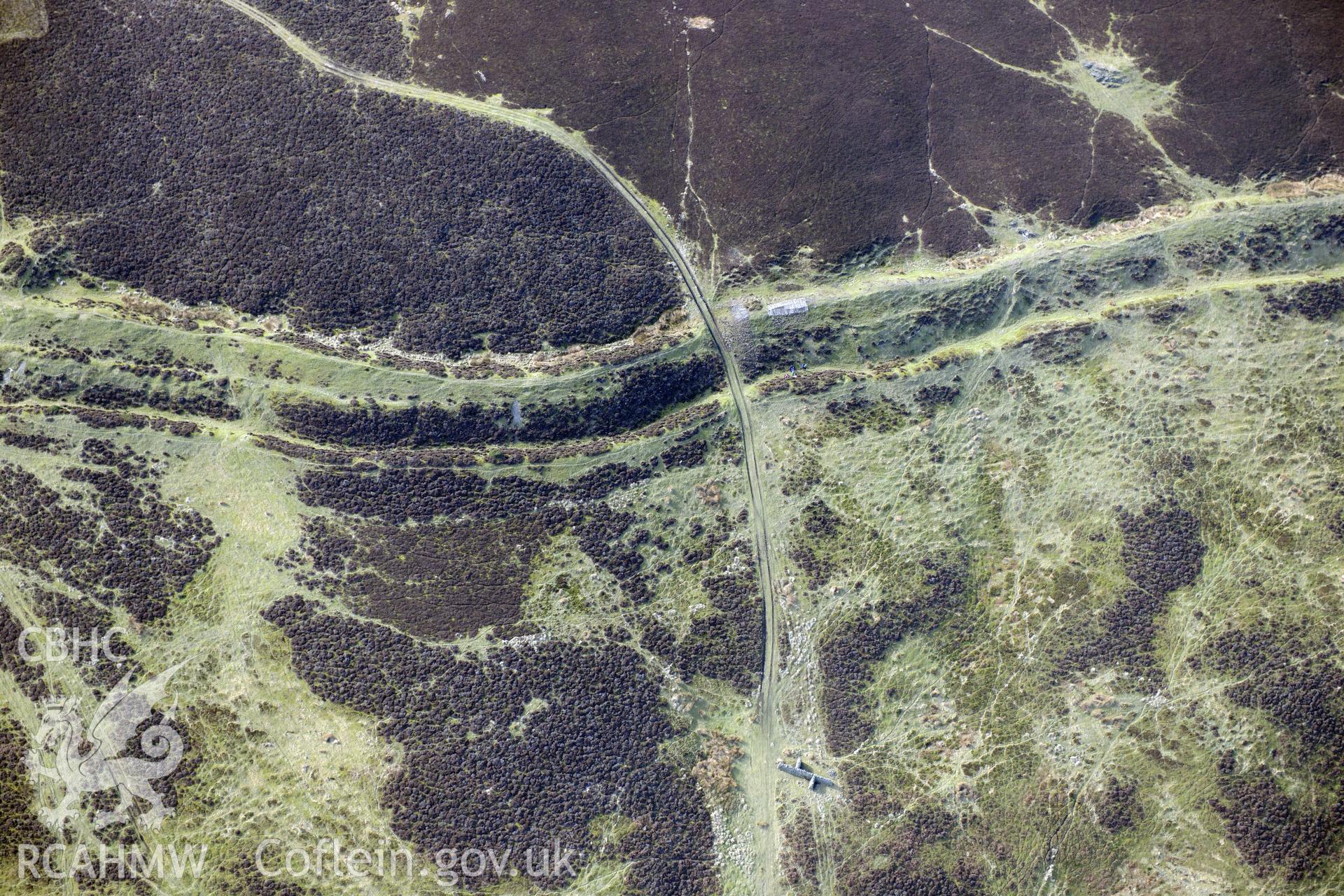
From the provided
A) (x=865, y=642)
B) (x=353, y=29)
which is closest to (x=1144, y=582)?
(x=865, y=642)

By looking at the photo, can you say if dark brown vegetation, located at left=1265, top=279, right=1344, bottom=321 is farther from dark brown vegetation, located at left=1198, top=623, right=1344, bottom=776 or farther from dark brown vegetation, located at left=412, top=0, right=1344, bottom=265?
dark brown vegetation, located at left=1198, top=623, right=1344, bottom=776

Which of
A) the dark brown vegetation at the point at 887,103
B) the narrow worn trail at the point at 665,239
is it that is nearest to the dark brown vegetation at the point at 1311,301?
the dark brown vegetation at the point at 887,103

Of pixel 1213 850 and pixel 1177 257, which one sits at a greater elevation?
pixel 1177 257

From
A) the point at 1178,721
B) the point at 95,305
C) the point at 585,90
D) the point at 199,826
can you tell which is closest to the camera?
the point at 199,826

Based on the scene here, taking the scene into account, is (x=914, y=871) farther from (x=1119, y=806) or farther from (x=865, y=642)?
(x=865, y=642)

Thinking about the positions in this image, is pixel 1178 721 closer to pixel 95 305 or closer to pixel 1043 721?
pixel 1043 721

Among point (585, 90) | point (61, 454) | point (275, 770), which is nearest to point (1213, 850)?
point (275, 770)
